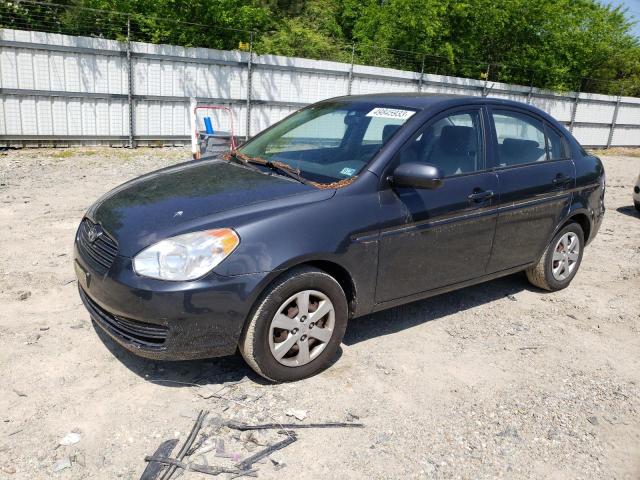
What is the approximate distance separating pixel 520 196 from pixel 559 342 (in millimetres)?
1170

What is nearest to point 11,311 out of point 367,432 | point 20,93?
point 367,432

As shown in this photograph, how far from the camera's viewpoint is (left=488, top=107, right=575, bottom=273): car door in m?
Answer: 4.57

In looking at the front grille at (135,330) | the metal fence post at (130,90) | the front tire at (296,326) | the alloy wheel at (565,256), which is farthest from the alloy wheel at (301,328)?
the metal fence post at (130,90)

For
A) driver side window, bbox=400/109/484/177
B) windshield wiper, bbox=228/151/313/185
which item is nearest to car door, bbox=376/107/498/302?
driver side window, bbox=400/109/484/177

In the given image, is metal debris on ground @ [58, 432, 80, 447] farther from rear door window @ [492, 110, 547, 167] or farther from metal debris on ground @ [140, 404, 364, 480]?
Result: rear door window @ [492, 110, 547, 167]

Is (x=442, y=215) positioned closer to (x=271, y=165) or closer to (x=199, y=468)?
(x=271, y=165)

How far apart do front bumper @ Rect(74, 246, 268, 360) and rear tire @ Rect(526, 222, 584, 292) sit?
307cm

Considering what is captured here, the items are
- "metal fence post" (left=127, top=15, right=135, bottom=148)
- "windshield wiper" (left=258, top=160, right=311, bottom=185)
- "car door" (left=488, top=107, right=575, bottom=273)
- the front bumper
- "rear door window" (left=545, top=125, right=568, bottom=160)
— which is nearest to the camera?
the front bumper

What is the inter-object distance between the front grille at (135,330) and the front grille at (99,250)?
284mm

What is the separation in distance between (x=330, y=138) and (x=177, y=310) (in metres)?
1.85

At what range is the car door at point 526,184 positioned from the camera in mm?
4566

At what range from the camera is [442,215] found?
4.07 metres

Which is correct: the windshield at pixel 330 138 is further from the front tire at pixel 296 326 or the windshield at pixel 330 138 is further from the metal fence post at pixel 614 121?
the metal fence post at pixel 614 121

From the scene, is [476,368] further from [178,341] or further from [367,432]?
[178,341]
